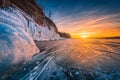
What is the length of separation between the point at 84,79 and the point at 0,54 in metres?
2.70

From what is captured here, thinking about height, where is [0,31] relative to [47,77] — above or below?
above

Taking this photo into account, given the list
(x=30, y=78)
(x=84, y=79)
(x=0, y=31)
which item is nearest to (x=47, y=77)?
(x=30, y=78)

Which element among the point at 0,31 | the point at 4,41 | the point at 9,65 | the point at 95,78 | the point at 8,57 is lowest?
the point at 95,78

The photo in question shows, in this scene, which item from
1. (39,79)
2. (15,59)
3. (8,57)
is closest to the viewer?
(39,79)

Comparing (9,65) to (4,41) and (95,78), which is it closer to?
(4,41)

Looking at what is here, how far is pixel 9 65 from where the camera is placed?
354cm

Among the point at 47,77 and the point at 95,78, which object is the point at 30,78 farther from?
the point at 95,78

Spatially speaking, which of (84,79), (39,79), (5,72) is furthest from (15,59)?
(84,79)

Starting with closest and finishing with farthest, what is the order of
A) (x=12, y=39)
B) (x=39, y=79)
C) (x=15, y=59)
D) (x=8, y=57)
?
1. (x=39, y=79)
2. (x=8, y=57)
3. (x=15, y=59)
4. (x=12, y=39)

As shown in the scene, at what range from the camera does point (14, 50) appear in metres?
3.87

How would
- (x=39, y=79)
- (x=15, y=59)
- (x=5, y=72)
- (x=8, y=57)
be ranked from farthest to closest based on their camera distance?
1. (x=15, y=59)
2. (x=8, y=57)
3. (x=5, y=72)
4. (x=39, y=79)

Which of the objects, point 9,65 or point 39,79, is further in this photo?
point 9,65

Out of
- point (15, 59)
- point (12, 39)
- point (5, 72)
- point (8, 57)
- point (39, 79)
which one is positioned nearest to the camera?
point (39, 79)

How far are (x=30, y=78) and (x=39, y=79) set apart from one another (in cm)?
25
